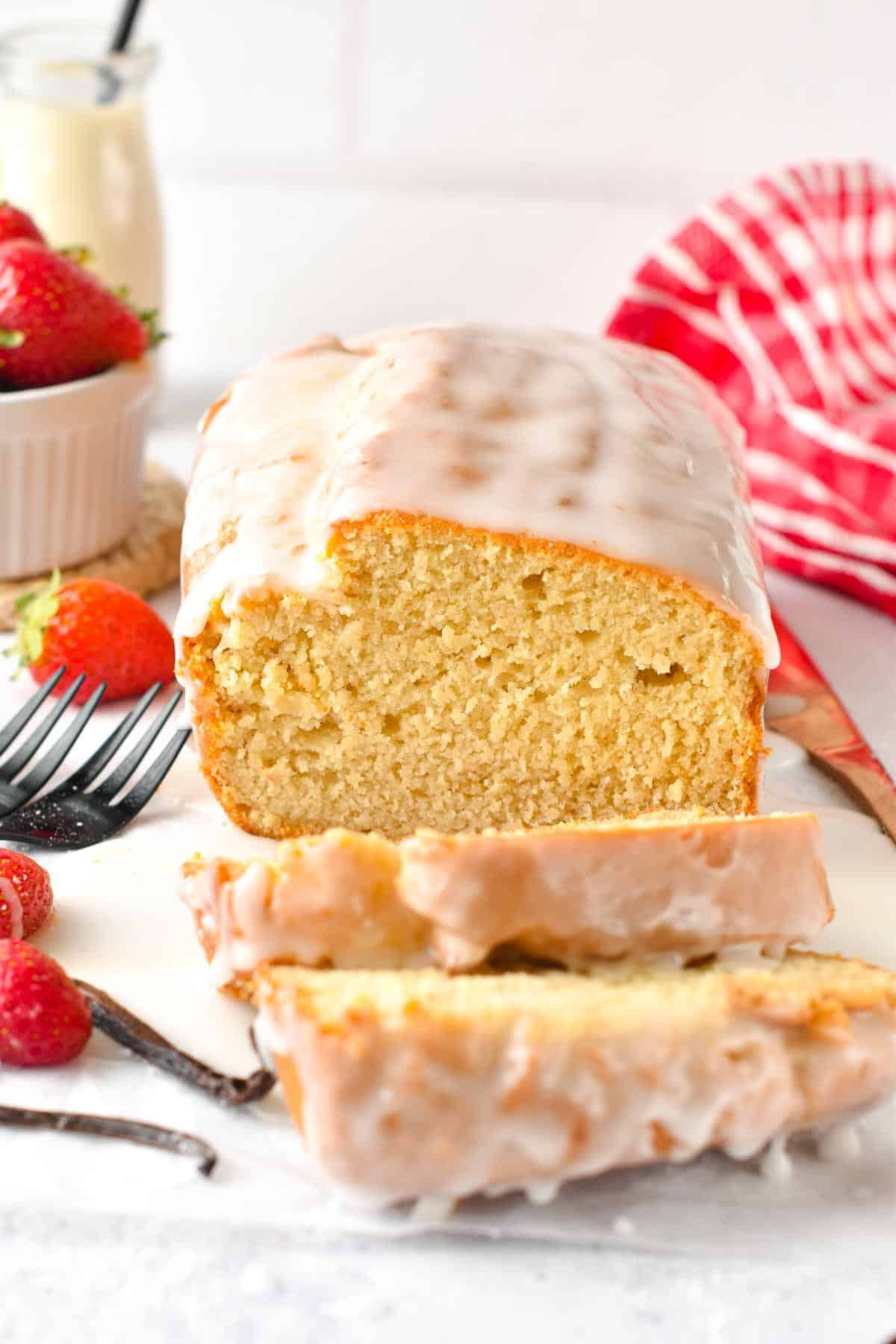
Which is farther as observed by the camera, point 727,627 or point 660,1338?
point 727,627

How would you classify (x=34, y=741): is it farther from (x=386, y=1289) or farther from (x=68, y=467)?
(x=386, y=1289)

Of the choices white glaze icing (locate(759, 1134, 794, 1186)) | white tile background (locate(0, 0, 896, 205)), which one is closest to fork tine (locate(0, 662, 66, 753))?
white glaze icing (locate(759, 1134, 794, 1186))

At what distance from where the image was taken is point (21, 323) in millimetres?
3123

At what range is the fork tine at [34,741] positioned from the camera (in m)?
2.68

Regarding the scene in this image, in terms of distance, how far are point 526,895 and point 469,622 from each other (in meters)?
0.72

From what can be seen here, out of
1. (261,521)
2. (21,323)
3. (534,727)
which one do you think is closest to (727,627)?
(534,727)

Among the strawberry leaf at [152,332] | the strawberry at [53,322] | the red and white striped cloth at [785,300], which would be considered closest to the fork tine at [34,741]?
the strawberry at [53,322]

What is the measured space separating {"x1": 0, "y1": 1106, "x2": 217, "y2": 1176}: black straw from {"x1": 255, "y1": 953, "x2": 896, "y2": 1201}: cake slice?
0.12 meters

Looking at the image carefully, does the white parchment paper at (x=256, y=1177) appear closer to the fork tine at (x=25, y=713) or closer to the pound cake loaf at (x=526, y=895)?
the pound cake loaf at (x=526, y=895)

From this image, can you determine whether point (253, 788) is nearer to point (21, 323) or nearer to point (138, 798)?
point (138, 798)

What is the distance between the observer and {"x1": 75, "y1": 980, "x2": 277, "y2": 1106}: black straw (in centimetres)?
189

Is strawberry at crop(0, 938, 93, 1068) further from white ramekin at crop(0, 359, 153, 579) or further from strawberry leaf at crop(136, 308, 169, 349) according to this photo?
strawberry leaf at crop(136, 308, 169, 349)

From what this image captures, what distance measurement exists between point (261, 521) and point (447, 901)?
90cm

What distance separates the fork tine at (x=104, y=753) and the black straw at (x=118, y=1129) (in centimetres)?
86
